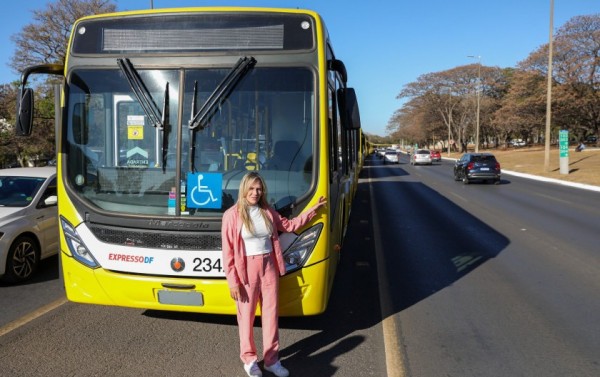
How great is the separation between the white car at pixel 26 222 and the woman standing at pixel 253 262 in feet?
12.8

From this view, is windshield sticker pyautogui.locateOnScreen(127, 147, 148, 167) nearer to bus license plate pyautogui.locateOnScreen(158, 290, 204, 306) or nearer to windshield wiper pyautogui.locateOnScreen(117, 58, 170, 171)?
windshield wiper pyautogui.locateOnScreen(117, 58, 170, 171)

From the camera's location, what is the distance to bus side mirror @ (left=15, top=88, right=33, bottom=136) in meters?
4.38

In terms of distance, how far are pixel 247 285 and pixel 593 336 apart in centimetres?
335

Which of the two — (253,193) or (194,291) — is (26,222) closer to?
(194,291)

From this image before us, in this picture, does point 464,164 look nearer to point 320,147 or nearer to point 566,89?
point 320,147

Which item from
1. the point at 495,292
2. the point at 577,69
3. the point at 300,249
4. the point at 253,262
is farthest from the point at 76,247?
the point at 577,69

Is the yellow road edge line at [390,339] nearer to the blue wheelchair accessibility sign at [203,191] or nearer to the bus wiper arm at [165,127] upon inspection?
the blue wheelchair accessibility sign at [203,191]

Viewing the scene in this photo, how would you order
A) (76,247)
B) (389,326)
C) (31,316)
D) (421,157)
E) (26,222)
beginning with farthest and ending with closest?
(421,157)
(26,222)
(31,316)
(389,326)
(76,247)

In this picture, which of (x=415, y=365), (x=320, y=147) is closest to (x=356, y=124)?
(x=320, y=147)

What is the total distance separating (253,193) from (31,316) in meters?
3.10

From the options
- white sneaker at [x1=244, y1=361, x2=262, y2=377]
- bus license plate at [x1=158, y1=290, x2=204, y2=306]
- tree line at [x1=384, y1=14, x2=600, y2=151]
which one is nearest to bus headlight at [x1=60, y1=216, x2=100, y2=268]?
bus license plate at [x1=158, y1=290, x2=204, y2=306]

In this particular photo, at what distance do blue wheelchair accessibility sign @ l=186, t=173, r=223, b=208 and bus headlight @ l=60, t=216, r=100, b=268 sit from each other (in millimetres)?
977

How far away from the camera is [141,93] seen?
13.7 feet

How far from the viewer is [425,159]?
4559 cm
